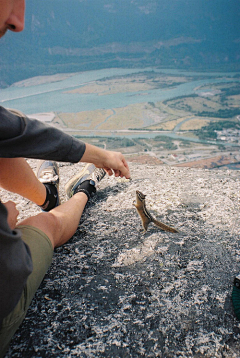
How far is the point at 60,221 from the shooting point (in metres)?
1.16

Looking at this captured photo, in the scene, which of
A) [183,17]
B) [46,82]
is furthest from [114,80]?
[183,17]

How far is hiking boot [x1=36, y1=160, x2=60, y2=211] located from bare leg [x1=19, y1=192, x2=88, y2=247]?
157mm

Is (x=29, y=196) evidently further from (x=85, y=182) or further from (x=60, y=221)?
(x=85, y=182)

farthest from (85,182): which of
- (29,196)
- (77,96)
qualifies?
(77,96)

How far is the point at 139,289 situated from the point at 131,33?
48970mm

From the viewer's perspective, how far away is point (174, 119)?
62.8ft

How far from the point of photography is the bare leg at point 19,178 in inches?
43.8

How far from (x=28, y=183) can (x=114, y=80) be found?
3362cm

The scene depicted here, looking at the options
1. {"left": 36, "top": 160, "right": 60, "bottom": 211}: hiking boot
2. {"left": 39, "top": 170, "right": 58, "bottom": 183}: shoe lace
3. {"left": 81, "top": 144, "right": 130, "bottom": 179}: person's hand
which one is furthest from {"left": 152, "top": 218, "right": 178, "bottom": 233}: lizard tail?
{"left": 39, "top": 170, "right": 58, "bottom": 183}: shoe lace

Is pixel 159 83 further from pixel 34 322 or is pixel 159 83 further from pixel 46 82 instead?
pixel 34 322

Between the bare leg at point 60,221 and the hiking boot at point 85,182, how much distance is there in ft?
0.52

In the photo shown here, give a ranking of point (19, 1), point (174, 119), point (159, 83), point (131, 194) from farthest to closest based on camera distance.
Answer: point (159, 83)
point (174, 119)
point (131, 194)
point (19, 1)

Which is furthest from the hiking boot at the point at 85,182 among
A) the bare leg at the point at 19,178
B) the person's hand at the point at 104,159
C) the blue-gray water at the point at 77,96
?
the blue-gray water at the point at 77,96

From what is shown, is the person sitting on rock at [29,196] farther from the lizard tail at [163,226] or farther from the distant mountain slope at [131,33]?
the distant mountain slope at [131,33]
